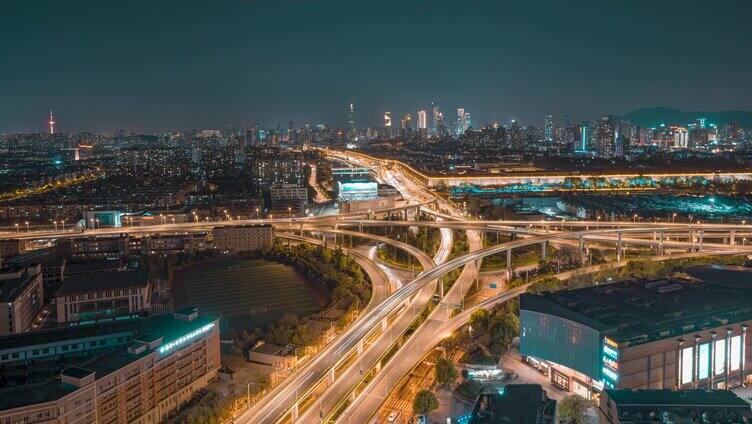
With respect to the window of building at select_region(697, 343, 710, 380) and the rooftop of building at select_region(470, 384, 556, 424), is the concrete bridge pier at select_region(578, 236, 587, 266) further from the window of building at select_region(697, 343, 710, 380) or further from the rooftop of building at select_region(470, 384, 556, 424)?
the rooftop of building at select_region(470, 384, 556, 424)

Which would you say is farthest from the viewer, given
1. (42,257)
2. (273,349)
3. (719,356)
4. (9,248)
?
(9,248)

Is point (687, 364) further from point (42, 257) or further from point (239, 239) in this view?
point (42, 257)

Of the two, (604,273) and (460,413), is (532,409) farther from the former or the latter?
(604,273)

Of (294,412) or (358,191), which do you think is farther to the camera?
(358,191)

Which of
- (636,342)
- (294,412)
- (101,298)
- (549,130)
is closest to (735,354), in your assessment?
(636,342)

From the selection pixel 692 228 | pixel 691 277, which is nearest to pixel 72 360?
pixel 691 277

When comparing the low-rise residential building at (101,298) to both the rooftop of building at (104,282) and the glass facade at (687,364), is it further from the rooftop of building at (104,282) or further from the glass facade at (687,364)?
the glass facade at (687,364)
